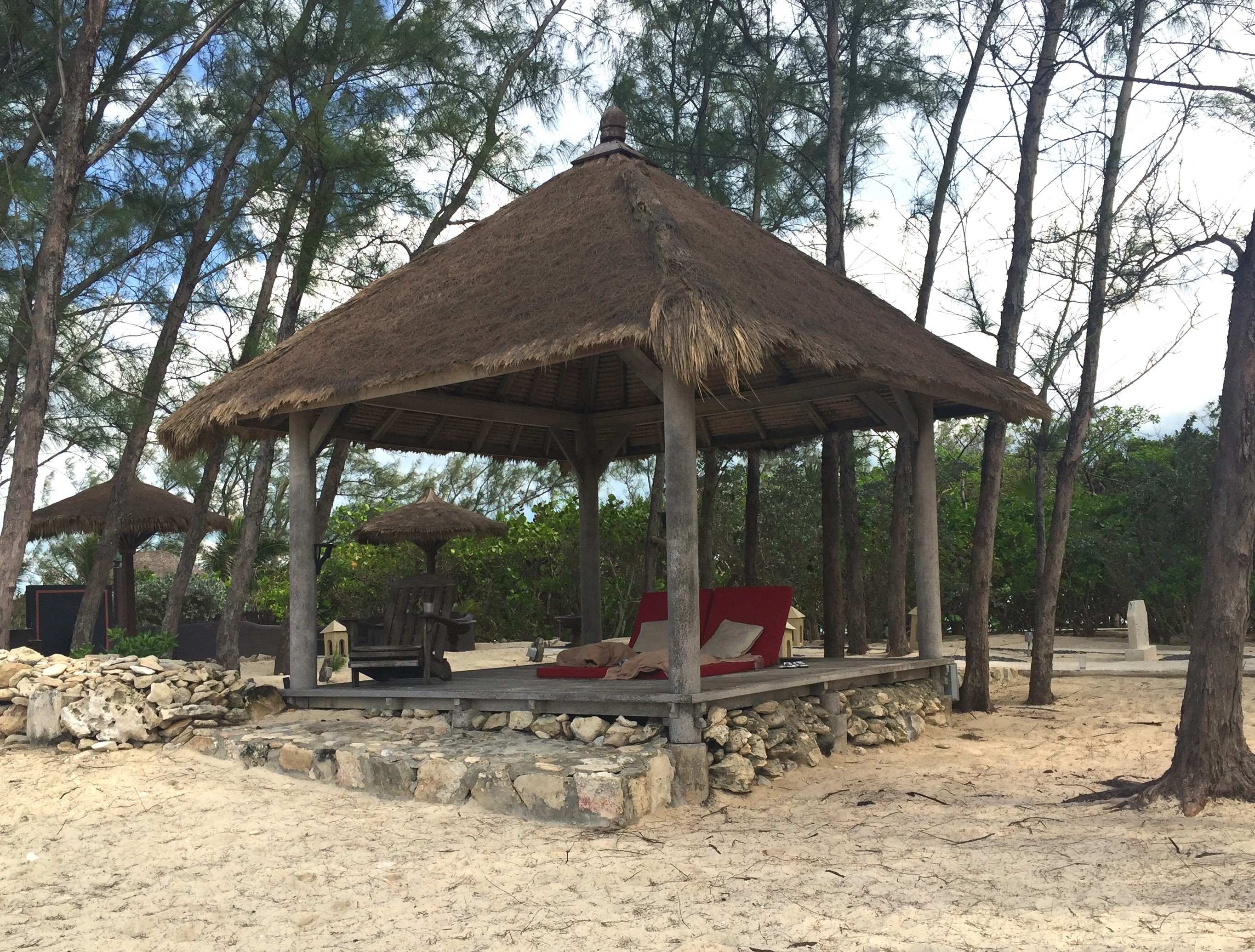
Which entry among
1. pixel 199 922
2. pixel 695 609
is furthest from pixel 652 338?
pixel 199 922

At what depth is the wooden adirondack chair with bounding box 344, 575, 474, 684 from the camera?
23.1ft

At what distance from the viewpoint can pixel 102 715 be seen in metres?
6.83

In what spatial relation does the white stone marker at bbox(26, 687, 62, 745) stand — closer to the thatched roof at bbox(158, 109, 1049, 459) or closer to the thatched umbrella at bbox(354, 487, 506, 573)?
the thatched roof at bbox(158, 109, 1049, 459)

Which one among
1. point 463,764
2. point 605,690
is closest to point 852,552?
point 605,690

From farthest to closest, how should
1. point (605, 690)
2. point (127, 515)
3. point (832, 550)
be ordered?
point (127, 515) → point (832, 550) → point (605, 690)

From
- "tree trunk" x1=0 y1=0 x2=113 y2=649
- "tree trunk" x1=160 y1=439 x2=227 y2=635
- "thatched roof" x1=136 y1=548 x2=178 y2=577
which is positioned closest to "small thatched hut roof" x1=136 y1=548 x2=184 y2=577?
"thatched roof" x1=136 y1=548 x2=178 y2=577

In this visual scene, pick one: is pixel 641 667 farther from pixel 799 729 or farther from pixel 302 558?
pixel 302 558

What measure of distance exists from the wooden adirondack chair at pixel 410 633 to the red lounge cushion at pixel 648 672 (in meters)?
A: 0.68

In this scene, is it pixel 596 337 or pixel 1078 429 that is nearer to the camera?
pixel 596 337

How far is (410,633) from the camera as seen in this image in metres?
7.52

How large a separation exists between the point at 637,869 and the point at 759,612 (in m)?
3.33

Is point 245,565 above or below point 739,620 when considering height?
above

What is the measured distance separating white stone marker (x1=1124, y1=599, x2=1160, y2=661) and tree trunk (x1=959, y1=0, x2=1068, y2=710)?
4054 millimetres

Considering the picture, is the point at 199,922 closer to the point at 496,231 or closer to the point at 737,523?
the point at 496,231
